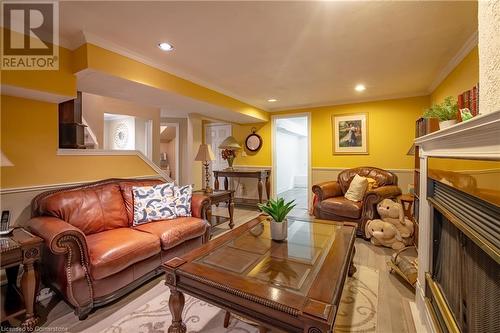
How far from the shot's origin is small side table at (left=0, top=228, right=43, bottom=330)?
55.9 inches

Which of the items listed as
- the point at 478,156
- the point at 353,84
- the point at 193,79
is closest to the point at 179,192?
the point at 193,79

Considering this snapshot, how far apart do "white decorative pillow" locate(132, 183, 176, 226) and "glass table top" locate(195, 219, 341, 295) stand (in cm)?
105

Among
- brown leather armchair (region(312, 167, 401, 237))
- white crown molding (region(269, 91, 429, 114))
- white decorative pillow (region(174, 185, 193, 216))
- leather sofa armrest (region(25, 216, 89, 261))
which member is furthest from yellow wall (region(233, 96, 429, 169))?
leather sofa armrest (region(25, 216, 89, 261))

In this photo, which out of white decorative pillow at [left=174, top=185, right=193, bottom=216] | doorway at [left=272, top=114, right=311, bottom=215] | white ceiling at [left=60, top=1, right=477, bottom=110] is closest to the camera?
white ceiling at [left=60, top=1, right=477, bottom=110]

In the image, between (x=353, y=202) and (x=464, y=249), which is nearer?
(x=464, y=249)

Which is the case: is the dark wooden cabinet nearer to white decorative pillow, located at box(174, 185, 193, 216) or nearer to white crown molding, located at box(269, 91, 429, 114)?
white decorative pillow, located at box(174, 185, 193, 216)

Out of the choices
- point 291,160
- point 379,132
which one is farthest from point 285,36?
point 291,160

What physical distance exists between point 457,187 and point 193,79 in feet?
9.72

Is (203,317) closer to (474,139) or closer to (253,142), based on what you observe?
(474,139)

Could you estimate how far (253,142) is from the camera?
5441 mm

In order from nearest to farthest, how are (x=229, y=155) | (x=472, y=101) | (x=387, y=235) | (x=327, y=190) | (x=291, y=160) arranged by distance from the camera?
1. (x=472, y=101)
2. (x=387, y=235)
3. (x=327, y=190)
4. (x=229, y=155)
5. (x=291, y=160)

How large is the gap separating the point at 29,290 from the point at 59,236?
15.5 inches

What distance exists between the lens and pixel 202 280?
124 cm

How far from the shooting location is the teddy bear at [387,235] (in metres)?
2.77
